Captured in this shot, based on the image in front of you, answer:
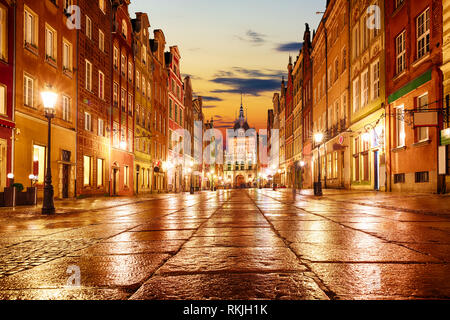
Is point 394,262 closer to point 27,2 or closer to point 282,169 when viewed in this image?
point 27,2

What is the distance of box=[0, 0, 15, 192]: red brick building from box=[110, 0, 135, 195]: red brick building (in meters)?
12.3

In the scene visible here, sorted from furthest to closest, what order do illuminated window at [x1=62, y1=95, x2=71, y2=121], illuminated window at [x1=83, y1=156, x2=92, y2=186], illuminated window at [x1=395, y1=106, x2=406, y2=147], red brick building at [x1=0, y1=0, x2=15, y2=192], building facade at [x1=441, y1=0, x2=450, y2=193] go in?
illuminated window at [x1=83, y1=156, x2=92, y2=186]
illuminated window at [x1=62, y1=95, x2=71, y2=121]
illuminated window at [x1=395, y1=106, x2=406, y2=147]
red brick building at [x1=0, y1=0, x2=15, y2=192]
building facade at [x1=441, y1=0, x2=450, y2=193]

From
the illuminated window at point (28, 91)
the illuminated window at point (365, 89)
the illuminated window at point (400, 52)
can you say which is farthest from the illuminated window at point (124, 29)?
the illuminated window at point (400, 52)

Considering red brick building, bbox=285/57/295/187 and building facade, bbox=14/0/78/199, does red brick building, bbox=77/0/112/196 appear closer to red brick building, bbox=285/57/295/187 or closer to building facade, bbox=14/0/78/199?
building facade, bbox=14/0/78/199

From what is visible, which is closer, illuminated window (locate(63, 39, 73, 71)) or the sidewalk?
the sidewalk

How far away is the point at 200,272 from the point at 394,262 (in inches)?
72.3

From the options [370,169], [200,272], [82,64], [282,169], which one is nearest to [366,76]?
[370,169]

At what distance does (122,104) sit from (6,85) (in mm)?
15212

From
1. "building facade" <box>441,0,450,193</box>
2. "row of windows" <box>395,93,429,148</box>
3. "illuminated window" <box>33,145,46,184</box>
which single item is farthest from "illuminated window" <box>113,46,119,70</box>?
"building facade" <box>441,0,450,193</box>

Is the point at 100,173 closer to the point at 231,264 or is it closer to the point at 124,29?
the point at 124,29

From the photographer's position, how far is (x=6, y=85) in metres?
16.3

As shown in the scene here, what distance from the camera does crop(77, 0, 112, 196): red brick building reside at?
23859 mm

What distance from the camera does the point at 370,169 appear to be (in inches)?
963

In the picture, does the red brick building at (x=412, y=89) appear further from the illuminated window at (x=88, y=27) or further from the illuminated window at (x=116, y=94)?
the illuminated window at (x=116, y=94)
